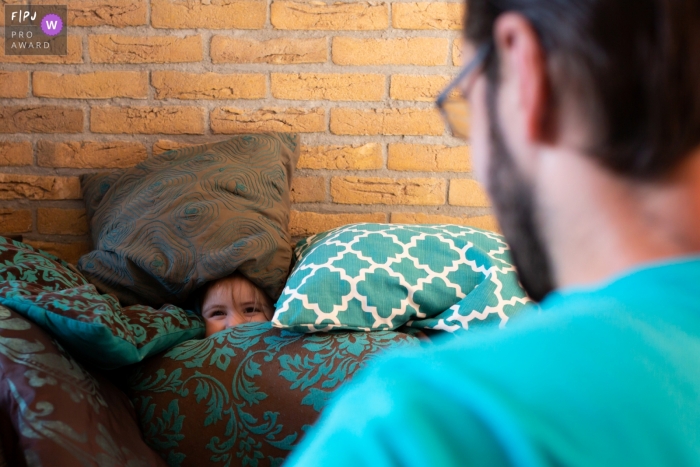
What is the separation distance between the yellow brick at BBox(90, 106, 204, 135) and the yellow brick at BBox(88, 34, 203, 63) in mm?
152

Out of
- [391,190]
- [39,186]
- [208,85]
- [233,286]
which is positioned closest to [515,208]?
[233,286]

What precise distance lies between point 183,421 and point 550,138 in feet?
3.05

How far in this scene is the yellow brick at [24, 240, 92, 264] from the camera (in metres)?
1.88

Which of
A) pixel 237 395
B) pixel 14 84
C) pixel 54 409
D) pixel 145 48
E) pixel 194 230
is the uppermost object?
pixel 145 48

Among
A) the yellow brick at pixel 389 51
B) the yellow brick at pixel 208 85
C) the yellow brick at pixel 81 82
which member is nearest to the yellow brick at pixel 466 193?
the yellow brick at pixel 389 51

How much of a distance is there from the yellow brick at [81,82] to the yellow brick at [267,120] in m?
0.26

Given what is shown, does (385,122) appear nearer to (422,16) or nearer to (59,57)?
(422,16)

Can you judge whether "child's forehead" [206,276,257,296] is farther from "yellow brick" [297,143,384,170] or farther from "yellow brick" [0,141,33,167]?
"yellow brick" [0,141,33,167]

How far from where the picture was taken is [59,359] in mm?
885

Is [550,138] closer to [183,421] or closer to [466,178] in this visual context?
[183,421]

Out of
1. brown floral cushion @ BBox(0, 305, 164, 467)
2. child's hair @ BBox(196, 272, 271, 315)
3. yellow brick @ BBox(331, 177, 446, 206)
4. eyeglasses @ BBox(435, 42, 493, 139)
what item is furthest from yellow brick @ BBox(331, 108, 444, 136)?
eyeglasses @ BBox(435, 42, 493, 139)

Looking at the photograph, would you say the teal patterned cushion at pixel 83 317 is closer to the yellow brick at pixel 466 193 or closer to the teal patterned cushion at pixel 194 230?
the teal patterned cushion at pixel 194 230

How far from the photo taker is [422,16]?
181 centimetres

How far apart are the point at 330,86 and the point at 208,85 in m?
0.38
